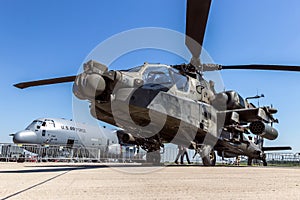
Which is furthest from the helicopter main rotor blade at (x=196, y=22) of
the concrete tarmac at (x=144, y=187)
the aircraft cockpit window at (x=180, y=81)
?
the concrete tarmac at (x=144, y=187)

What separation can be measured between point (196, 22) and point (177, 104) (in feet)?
12.6

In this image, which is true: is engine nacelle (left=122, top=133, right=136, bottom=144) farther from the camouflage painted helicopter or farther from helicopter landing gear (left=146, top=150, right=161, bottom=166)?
helicopter landing gear (left=146, top=150, right=161, bottom=166)

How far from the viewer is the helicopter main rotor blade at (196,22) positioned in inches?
218

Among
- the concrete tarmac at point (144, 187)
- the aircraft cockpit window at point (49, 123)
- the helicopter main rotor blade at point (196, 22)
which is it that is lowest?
the concrete tarmac at point (144, 187)

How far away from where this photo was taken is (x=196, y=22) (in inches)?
252

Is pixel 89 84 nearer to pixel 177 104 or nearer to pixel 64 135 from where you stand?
pixel 177 104

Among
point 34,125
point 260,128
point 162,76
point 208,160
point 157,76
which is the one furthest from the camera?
point 34,125

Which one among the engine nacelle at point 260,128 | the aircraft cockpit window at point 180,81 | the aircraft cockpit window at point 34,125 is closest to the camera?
the aircraft cockpit window at point 180,81

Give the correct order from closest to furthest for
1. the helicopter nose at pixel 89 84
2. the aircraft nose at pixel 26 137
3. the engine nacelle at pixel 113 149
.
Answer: the helicopter nose at pixel 89 84 < the aircraft nose at pixel 26 137 < the engine nacelle at pixel 113 149

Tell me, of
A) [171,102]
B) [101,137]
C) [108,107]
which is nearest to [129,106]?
[108,107]

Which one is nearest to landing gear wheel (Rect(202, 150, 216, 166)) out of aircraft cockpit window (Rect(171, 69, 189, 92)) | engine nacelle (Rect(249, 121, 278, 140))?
engine nacelle (Rect(249, 121, 278, 140))

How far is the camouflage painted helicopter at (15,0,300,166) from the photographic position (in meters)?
7.05

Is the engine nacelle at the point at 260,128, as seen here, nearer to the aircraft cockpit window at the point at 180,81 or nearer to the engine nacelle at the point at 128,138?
the aircraft cockpit window at the point at 180,81

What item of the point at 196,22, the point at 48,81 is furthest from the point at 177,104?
the point at 48,81
